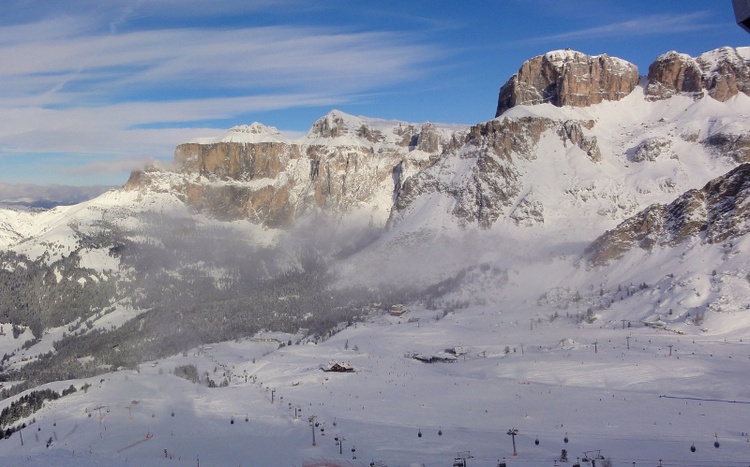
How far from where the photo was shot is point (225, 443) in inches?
2581

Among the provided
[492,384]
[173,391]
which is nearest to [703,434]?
[492,384]

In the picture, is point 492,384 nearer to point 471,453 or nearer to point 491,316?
point 471,453

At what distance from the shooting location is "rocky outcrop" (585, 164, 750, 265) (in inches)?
6757

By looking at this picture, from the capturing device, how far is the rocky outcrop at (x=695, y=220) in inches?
6757

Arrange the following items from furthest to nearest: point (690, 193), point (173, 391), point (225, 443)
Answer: point (690, 193) < point (173, 391) < point (225, 443)

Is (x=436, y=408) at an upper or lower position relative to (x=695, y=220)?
lower

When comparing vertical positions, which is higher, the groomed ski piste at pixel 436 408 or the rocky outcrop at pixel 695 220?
the rocky outcrop at pixel 695 220

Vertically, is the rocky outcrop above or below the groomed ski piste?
above

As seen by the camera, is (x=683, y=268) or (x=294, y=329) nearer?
(x=683, y=268)

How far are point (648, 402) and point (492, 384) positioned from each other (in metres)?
25.9

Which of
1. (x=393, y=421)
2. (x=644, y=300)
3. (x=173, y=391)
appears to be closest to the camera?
(x=393, y=421)

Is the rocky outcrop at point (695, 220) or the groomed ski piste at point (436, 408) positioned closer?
the groomed ski piste at point (436, 408)

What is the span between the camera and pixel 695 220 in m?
181

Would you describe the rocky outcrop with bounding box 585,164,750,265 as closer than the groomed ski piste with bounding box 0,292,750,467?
No
